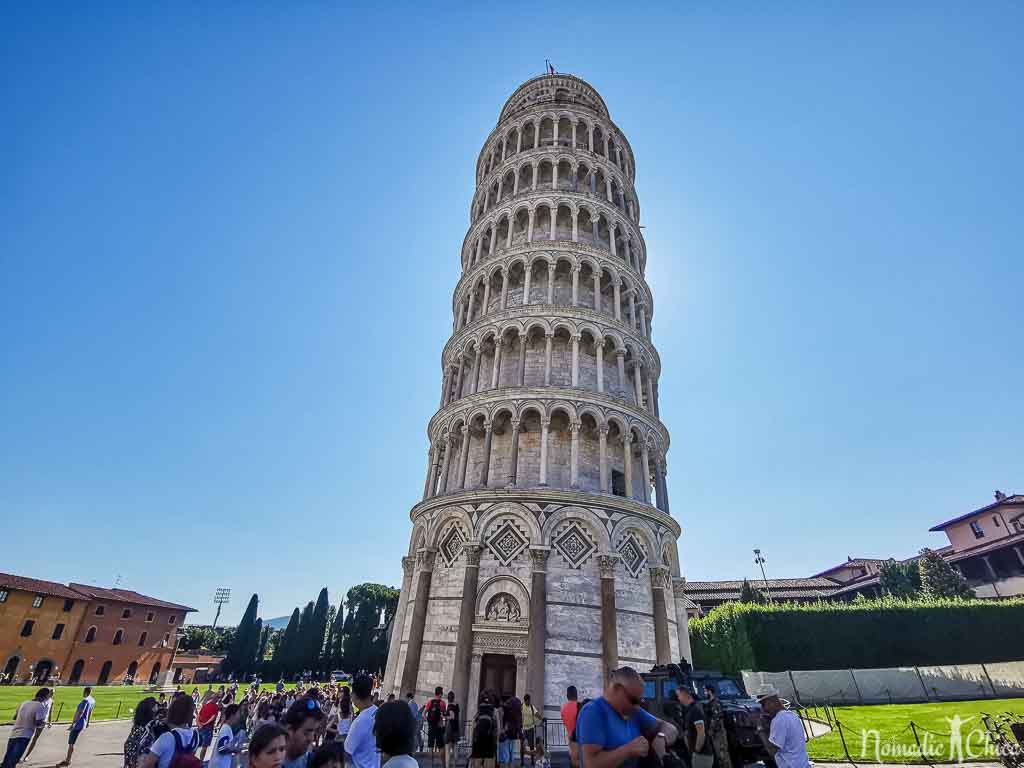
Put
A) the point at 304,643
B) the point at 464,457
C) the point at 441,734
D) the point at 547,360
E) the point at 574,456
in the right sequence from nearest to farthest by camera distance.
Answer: the point at 441,734, the point at 574,456, the point at 464,457, the point at 547,360, the point at 304,643

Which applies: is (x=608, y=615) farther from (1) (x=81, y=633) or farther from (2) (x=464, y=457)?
(1) (x=81, y=633)

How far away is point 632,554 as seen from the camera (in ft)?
64.7

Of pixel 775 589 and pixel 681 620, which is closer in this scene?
pixel 681 620

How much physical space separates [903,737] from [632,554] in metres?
9.22

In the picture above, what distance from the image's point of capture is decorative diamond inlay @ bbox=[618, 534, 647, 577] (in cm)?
1930

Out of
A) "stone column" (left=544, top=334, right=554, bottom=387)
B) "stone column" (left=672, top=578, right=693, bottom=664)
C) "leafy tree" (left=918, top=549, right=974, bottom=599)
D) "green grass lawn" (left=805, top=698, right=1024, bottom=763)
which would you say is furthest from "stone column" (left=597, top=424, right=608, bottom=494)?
"leafy tree" (left=918, top=549, right=974, bottom=599)

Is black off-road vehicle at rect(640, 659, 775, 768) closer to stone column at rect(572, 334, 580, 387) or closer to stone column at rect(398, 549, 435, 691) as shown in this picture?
stone column at rect(398, 549, 435, 691)

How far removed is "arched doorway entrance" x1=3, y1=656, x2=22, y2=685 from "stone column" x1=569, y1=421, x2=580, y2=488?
57877mm

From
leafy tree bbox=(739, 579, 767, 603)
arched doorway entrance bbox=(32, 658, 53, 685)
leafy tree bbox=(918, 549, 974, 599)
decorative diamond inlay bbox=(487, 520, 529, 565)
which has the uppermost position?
leafy tree bbox=(918, 549, 974, 599)

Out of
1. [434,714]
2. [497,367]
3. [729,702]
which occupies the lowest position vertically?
[434,714]

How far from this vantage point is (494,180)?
30.2 metres

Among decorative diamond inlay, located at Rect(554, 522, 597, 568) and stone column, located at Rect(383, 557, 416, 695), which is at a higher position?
decorative diamond inlay, located at Rect(554, 522, 597, 568)

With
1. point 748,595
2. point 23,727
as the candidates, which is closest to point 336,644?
point 748,595

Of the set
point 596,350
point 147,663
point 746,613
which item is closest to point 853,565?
point 746,613
